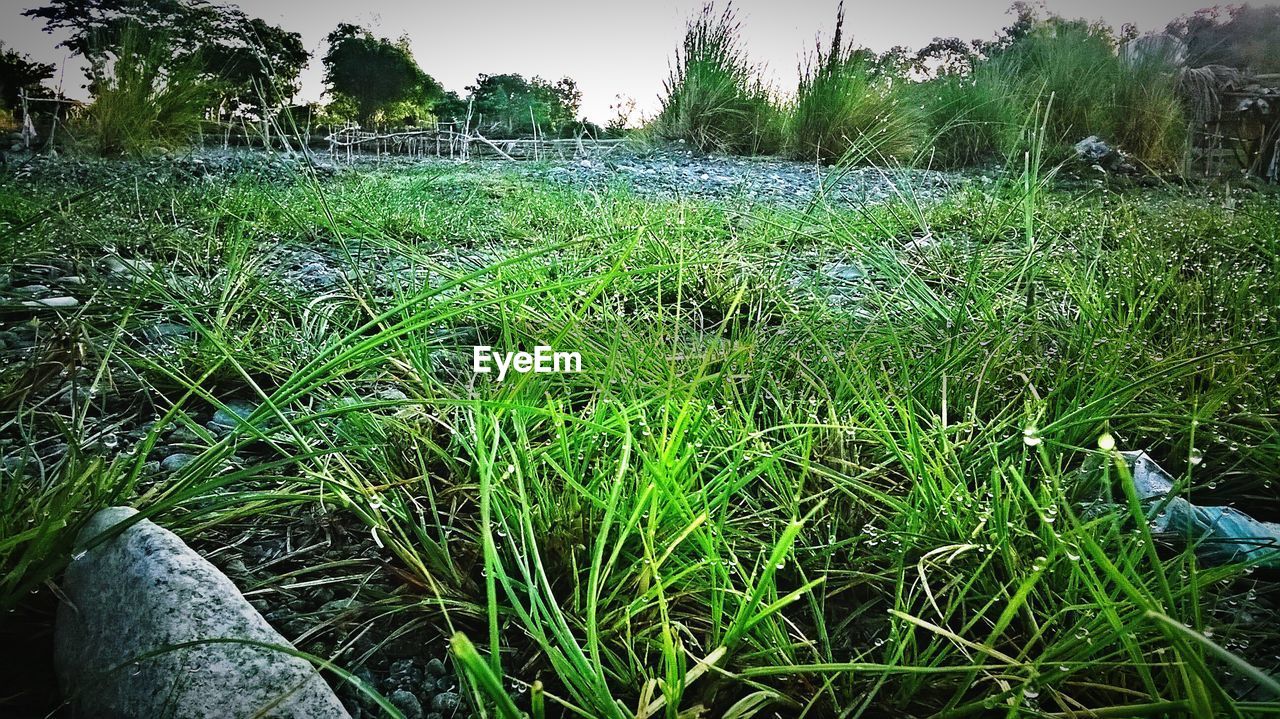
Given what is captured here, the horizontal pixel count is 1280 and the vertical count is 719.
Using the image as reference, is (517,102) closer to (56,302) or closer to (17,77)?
(17,77)

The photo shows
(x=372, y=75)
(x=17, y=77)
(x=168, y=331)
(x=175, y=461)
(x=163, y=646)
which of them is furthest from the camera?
(x=372, y=75)

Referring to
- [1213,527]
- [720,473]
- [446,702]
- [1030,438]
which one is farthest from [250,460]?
[1213,527]

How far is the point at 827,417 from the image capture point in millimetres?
986

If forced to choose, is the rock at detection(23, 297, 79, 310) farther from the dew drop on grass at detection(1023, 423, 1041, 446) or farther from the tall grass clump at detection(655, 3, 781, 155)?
the tall grass clump at detection(655, 3, 781, 155)

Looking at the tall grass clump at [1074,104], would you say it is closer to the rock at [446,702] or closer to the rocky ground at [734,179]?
the rocky ground at [734,179]

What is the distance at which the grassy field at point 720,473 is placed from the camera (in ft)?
1.96

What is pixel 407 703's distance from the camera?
60 cm

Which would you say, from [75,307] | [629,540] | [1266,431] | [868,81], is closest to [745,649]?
[629,540]

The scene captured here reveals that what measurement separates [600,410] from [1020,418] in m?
0.61

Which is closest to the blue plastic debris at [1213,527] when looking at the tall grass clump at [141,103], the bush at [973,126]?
the bush at [973,126]

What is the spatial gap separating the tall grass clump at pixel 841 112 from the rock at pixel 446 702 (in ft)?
16.5

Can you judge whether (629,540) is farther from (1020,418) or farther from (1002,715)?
(1020,418)

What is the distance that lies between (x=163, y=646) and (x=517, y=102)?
22.5ft

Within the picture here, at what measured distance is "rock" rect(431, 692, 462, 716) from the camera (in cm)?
60
